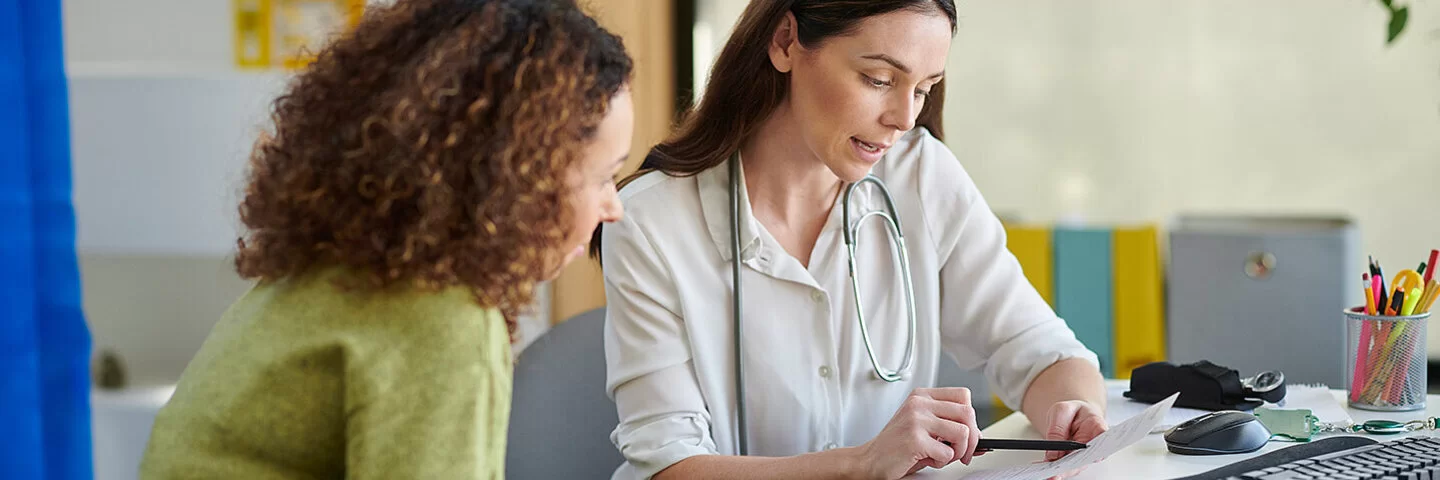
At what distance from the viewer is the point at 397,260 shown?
0.84 metres

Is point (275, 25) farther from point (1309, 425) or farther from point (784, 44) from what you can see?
point (1309, 425)

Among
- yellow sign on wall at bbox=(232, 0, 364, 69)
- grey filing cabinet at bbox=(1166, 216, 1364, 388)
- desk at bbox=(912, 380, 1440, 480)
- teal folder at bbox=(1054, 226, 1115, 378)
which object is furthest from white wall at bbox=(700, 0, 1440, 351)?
desk at bbox=(912, 380, 1440, 480)

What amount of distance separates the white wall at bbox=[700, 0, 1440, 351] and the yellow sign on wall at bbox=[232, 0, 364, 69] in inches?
59.8

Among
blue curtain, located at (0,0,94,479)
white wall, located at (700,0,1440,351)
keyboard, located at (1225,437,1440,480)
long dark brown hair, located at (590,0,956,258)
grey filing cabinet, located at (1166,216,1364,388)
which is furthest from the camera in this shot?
white wall, located at (700,0,1440,351)

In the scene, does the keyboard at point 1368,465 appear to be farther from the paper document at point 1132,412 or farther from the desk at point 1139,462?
the paper document at point 1132,412

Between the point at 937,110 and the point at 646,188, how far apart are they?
394 millimetres

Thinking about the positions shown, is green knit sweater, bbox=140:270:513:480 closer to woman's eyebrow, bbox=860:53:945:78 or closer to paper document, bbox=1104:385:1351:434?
woman's eyebrow, bbox=860:53:945:78

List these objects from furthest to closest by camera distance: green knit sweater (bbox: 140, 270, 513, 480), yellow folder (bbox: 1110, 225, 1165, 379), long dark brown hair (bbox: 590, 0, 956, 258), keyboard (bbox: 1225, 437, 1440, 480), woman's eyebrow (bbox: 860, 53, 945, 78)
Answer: yellow folder (bbox: 1110, 225, 1165, 379)
long dark brown hair (bbox: 590, 0, 956, 258)
woman's eyebrow (bbox: 860, 53, 945, 78)
keyboard (bbox: 1225, 437, 1440, 480)
green knit sweater (bbox: 140, 270, 513, 480)

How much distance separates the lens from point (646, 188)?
1.45 m

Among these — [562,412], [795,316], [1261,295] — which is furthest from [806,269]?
[1261,295]

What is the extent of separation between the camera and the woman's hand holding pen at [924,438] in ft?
3.73

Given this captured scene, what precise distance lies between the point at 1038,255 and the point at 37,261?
208cm

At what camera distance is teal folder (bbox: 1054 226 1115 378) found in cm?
294

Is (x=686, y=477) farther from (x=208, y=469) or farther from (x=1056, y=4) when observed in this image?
(x=1056, y=4)
